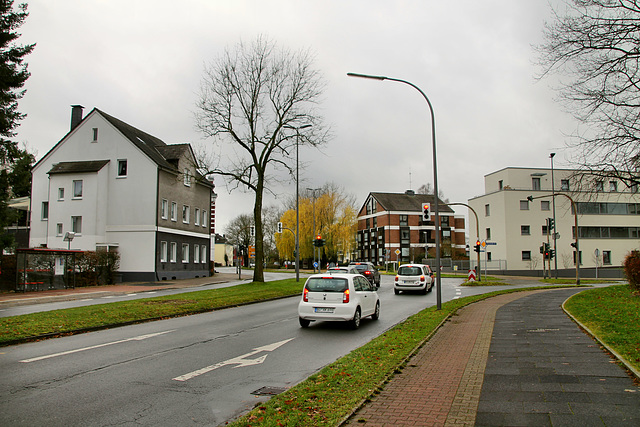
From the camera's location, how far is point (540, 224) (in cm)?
6247

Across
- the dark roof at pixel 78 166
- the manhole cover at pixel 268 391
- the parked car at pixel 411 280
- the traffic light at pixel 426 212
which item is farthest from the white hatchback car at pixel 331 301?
the dark roof at pixel 78 166

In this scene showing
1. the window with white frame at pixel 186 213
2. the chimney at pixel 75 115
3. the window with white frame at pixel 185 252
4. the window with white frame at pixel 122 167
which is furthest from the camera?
the window with white frame at pixel 186 213

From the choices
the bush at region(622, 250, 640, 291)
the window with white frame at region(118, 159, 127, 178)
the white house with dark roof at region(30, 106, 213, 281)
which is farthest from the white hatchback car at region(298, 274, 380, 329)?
the window with white frame at region(118, 159, 127, 178)

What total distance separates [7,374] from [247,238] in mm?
94514

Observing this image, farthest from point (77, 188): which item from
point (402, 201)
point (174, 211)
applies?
point (402, 201)

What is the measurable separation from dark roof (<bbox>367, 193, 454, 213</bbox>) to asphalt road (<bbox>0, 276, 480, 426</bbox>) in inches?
3039

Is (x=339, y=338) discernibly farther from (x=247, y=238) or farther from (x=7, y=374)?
(x=247, y=238)

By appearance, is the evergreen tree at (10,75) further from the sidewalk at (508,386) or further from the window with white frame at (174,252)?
the sidewalk at (508,386)

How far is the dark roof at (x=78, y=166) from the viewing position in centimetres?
3803

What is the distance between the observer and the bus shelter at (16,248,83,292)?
1029 inches

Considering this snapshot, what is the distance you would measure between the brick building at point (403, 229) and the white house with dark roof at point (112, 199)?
5251 centimetres

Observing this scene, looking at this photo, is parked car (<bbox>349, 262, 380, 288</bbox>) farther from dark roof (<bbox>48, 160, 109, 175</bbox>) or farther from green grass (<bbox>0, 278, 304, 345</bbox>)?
dark roof (<bbox>48, 160, 109, 175</bbox>)

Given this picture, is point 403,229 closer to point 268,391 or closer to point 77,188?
point 77,188

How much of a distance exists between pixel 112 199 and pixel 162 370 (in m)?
33.8
